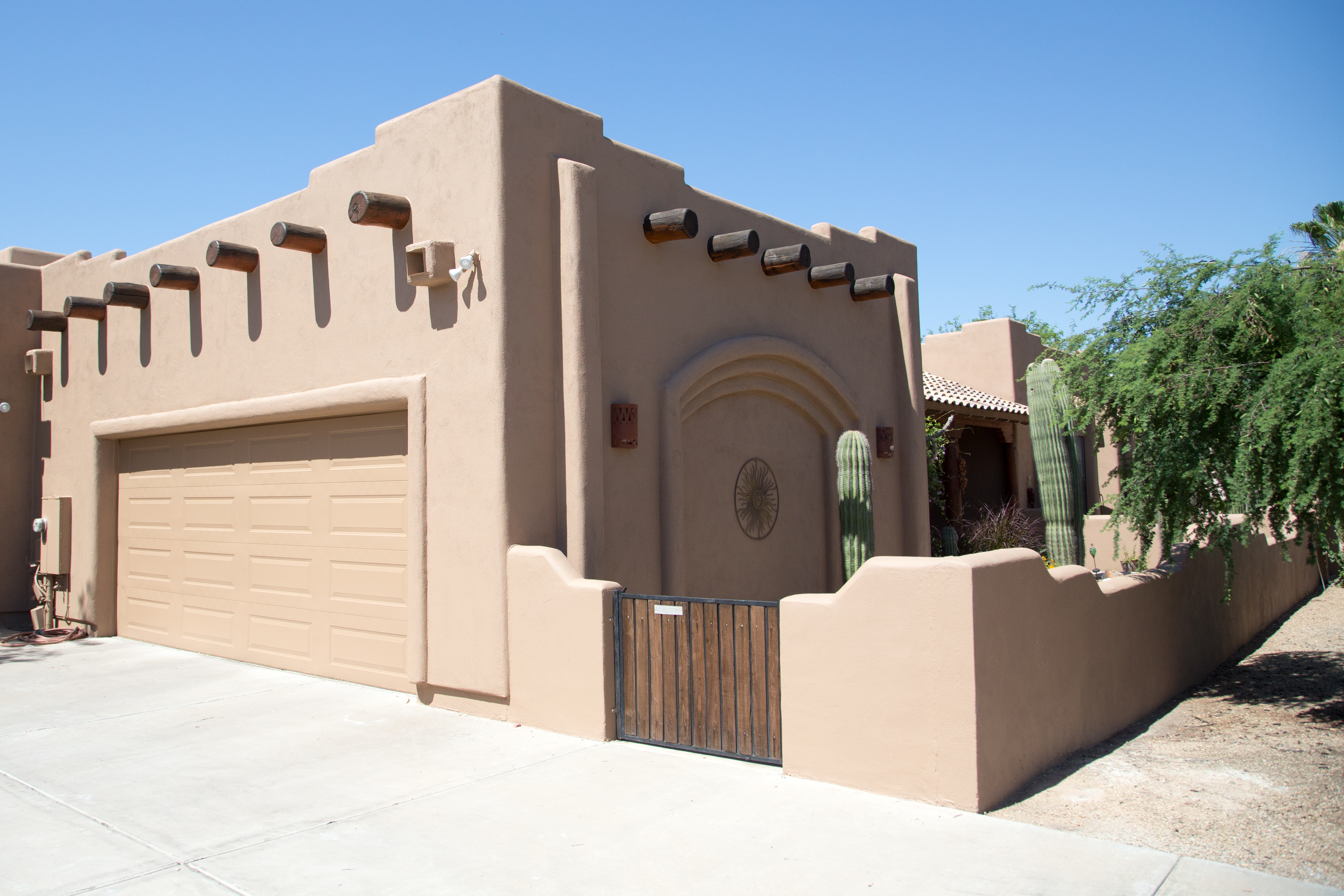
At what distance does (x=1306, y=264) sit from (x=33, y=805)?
962cm

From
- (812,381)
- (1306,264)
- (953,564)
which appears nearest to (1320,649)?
(1306,264)

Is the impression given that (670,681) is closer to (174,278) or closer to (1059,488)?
(1059,488)

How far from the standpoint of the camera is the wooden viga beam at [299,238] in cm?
912

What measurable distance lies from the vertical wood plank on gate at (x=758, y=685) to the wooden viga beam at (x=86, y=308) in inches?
399

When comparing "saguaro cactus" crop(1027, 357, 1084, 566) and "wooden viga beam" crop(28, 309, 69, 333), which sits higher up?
"wooden viga beam" crop(28, 309, 69, 333)

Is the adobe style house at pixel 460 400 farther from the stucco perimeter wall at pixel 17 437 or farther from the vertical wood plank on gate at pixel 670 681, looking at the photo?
the vertical wood plank on gate at pixel 670 681

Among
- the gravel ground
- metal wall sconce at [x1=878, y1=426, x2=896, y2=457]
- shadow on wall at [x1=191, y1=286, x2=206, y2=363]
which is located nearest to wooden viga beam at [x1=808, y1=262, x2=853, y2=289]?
metal wall sconce at [x1=878, y1=426, x2=896, y2=457]

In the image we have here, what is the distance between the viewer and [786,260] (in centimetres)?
1032

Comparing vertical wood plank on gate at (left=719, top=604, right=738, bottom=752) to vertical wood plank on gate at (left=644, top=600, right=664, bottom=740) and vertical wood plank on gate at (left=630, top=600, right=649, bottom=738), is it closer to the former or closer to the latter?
vertical wood plank on gate at (left=644, top=600, right=664, bottom=740)

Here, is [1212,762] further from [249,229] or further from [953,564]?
[249,229]

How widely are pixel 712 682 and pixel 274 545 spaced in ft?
19.0

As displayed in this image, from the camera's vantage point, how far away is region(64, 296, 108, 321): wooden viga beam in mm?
12414

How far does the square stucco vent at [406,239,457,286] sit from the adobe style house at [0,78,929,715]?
0.10 ft

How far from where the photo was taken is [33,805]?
5859mm
